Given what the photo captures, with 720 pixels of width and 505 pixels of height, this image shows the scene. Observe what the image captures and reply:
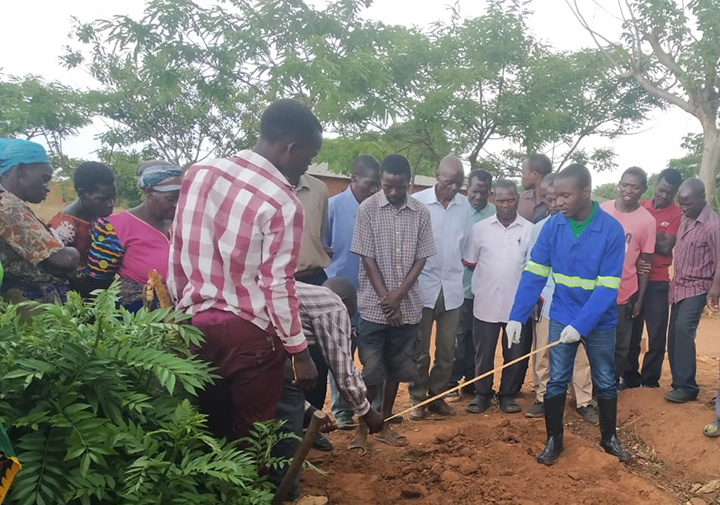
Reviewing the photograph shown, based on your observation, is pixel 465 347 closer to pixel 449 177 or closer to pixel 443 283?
pixel 443 283

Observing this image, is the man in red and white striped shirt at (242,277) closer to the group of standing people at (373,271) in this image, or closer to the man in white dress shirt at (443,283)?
the group of standing people at (373,271)

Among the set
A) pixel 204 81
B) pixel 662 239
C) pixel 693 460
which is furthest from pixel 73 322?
pixel 204 81

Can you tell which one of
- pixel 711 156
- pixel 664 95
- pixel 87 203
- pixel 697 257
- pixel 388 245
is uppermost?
pixel 664 95

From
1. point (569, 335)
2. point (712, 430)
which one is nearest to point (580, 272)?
point (569, 335)

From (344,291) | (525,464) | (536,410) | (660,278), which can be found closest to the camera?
(344,291)

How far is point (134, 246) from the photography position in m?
3.23

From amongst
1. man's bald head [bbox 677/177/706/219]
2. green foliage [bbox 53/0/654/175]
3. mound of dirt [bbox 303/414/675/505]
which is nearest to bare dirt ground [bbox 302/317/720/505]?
mound of dirt [bbox 303/414/675/505]

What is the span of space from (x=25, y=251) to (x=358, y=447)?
2.34 m

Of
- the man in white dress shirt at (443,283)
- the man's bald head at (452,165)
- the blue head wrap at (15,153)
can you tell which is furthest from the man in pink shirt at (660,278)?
the blue head wrap at (15,153)

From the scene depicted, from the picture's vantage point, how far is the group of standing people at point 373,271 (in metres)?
2.35

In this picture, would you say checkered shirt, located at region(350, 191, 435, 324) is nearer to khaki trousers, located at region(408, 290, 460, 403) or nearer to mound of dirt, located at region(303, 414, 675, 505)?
khaki trousers, located at region(408, 290, 460, 403)

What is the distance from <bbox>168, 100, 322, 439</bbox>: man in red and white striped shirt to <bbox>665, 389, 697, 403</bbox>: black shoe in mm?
3607

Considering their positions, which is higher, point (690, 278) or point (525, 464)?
point (690, 278)

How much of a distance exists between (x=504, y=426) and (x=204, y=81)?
7.40 m
